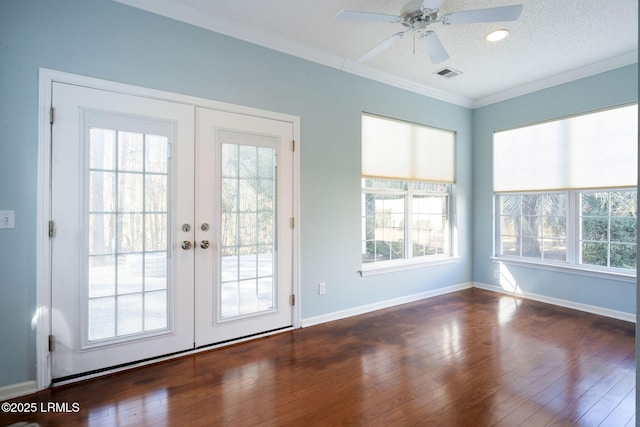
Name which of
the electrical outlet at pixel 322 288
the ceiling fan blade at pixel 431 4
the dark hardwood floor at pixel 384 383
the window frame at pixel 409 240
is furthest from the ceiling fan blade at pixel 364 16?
the dark hardwood floor at pixel 384 383

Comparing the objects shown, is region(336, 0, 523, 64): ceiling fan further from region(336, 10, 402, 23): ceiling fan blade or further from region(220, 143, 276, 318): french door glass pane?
region(220, 143, 276, 318): french door glass pane

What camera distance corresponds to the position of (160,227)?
2.54 meters

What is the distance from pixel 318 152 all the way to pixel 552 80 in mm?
3191

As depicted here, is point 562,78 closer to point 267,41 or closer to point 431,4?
point 431,4

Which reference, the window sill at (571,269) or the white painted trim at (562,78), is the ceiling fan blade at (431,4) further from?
the window sill at (571,269)

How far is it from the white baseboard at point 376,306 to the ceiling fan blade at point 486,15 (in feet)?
9.53

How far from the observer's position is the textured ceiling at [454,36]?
8.44ft

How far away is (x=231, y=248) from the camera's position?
113 inches

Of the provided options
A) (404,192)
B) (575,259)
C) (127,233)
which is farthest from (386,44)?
(575,259)

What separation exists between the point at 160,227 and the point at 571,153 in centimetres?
467

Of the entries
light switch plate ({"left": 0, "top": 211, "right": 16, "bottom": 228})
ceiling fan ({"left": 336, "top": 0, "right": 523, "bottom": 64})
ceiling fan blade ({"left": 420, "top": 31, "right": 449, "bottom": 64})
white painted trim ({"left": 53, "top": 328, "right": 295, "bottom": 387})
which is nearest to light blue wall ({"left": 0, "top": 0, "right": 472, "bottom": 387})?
light switch plate ({"left": 0, "top": 211, "right": 16, "bottom": 228})

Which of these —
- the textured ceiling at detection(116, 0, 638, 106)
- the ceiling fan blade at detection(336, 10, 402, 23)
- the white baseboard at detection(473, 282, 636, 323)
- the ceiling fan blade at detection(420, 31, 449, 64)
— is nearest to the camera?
the ceiling fan blade at detection(336, 10, 402, 23)

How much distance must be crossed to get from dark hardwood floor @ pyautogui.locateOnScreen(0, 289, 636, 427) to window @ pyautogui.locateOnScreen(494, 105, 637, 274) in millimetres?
979

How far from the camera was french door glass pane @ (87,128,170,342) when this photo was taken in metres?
2.31
